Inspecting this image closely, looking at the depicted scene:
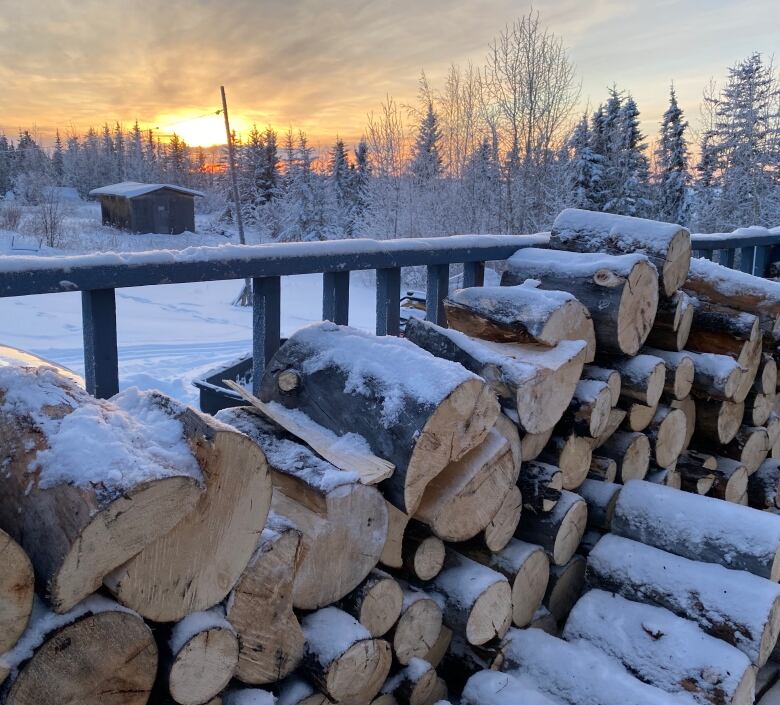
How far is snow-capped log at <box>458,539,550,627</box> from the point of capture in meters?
2.22

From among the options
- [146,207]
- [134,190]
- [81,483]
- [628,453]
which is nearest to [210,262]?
[81,483]

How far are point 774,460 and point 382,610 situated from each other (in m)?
3.06

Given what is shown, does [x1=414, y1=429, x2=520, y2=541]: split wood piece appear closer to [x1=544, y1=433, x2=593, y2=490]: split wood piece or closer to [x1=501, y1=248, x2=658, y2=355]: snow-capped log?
[x1=544, y1=433, x2=593, y2=490]: split wood piece

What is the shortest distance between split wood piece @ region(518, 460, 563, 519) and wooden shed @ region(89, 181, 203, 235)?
3227 cm

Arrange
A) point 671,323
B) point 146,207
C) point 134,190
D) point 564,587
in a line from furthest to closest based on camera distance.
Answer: point 146,207 < point 134,190 < point 671,323 < point 564,587

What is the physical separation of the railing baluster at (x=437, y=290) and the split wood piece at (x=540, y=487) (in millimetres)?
986

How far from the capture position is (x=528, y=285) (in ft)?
9.57

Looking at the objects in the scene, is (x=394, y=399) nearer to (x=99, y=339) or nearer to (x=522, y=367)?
(x=522, y=367)

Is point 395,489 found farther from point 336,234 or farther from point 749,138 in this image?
point 336,234

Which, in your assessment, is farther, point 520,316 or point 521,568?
point 520,316

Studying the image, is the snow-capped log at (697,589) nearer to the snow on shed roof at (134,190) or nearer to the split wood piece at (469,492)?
the split wood piece at (469,492)

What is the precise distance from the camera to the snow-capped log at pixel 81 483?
112 centimetres

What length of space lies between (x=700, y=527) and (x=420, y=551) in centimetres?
115

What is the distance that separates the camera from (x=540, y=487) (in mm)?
2355
